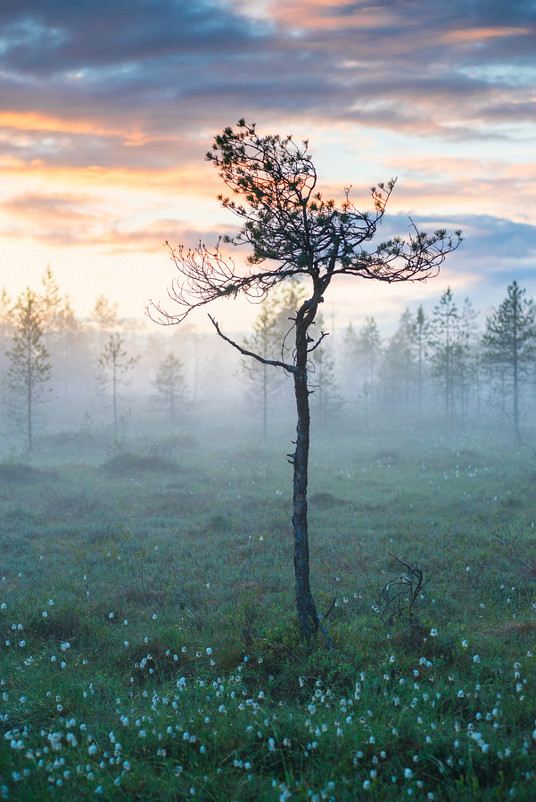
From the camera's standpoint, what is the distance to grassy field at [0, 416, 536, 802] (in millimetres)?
4281

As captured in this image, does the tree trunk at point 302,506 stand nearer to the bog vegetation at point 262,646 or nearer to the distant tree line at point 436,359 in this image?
the bog vegetation at point 262,646

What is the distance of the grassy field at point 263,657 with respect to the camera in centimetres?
428

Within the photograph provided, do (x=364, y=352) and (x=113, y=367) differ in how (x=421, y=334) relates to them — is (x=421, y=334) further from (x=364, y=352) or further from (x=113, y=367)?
(x=113, y=367)

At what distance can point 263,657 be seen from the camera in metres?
6.63

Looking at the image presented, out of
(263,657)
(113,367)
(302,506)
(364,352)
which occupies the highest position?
(364,352)

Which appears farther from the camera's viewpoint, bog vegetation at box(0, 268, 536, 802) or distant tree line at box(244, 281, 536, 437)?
distant tree line at box(244, 281, 536, 437)

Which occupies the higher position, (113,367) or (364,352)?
(364,352)

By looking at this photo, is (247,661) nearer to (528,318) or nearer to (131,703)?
(131,703)

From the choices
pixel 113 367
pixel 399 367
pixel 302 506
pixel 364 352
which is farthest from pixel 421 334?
pixel 302 506

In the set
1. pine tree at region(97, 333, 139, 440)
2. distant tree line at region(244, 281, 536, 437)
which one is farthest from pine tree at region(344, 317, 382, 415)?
pine tree at region(97, 333, 139, 440)

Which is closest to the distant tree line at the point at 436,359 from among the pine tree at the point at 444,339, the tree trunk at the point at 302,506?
the pine tree at the point at 444,339

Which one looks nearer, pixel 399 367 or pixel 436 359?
pixel 436 359

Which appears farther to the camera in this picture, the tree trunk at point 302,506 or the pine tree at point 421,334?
the pine tree at point 421,334

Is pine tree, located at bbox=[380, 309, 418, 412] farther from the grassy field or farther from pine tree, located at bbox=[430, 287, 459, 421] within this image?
the grassy field
